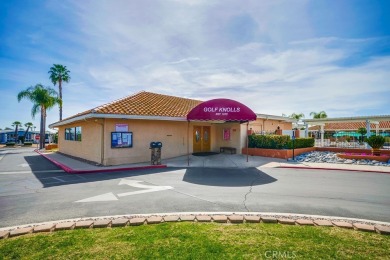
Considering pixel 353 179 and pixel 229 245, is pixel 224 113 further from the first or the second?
pixel 229 245

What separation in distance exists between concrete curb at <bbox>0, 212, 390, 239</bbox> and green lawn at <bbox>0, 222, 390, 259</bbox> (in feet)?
0.65

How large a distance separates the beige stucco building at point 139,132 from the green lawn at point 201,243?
9.04m

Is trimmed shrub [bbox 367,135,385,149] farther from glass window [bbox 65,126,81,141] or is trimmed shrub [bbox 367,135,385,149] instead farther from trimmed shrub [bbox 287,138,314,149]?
glass window [bbox 65,126,81,141]

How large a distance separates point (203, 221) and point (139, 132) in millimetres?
10951

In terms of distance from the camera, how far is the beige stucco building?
1356 cm

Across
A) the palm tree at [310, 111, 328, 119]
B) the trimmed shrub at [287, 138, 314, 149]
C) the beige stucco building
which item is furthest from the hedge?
the palm tree at [310, 111, 328, 119]

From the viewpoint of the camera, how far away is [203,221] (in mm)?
4758

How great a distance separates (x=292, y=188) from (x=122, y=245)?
21.4 ft

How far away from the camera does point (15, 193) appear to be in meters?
7.41

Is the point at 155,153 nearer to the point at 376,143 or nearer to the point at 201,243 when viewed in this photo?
the point at 201,243

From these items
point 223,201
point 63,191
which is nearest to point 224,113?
point 223,201

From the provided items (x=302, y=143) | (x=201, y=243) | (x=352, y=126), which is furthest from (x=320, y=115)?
(x=201, y=243)

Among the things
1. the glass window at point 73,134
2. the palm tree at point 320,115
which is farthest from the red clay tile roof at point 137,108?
the palm tree at point 320,115

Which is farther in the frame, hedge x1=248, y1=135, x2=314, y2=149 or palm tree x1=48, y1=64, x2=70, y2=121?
palm tree x1=48, y1=64, x2=70, y2=121
